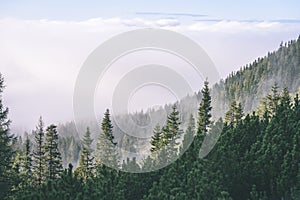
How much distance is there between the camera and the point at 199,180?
1562 cm

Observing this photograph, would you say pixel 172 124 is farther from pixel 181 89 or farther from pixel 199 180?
pixel 199 180

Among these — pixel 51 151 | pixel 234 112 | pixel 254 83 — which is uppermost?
pixel 254 83

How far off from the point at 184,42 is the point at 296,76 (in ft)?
553

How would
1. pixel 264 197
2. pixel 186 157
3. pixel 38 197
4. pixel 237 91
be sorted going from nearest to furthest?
pixel 264 197
pixel 38 197
pixel 186 157
pixel 237 91

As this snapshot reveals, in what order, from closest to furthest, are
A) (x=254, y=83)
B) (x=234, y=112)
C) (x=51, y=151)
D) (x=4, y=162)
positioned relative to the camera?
(x=4, y=162)
(x=51, y=151)
(x=234, y=112)
(x=254, y=83)

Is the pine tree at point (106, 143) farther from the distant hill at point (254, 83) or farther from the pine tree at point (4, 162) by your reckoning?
the distant hill at point (254, 83)

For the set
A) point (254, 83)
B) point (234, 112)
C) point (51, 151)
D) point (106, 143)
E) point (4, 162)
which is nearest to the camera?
point (4, 162)

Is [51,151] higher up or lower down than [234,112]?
lower down

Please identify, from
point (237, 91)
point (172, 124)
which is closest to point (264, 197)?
point (172, 124)

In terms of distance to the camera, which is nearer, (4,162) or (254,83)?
(4,162)

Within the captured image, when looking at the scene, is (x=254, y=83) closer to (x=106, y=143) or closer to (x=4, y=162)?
(x=106, y=143)

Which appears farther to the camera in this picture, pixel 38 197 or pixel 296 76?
pixel 296 76

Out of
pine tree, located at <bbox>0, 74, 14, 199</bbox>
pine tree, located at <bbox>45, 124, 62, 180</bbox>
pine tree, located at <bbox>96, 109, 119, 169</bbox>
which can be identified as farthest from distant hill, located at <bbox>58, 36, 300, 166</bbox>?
pine tree, located at <bbox>0, 74, 14, 199</bbox>

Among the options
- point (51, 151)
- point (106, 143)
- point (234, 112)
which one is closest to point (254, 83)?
point (234, 112)
